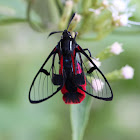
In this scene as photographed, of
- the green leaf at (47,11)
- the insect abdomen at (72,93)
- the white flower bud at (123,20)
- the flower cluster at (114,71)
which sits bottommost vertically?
the insect abdomen at (72,93)

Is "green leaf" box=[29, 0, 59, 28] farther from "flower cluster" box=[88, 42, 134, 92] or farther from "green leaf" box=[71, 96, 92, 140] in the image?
"green leaf" box=[71, 96, 92, 140]

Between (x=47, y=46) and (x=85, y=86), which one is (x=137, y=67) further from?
(x=85, y=86)

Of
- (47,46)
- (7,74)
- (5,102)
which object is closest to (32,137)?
(5,102)

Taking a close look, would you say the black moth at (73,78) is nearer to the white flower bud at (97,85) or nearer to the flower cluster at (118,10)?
the white flower bud at (97,85)

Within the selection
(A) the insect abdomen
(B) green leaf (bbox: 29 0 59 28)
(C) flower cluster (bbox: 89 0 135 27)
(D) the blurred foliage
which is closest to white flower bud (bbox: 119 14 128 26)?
(C) flower cluster (bbox: 89 0 135 27)

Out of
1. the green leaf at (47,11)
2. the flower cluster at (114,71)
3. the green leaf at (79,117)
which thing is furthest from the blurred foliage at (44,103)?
the green leaf at (79,117)

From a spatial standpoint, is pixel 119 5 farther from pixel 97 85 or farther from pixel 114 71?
pixel 97 85
